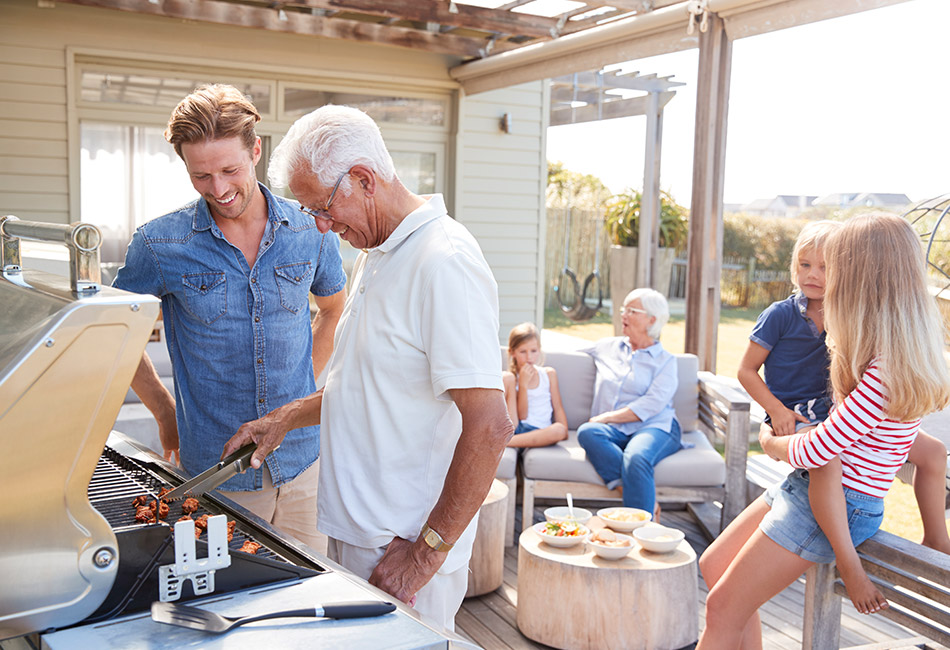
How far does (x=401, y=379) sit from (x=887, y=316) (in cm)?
127

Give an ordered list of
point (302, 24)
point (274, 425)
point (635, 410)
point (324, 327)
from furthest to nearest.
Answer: point (302, 24)
point (635, 410)
point (324, 327)
point (274, 425)

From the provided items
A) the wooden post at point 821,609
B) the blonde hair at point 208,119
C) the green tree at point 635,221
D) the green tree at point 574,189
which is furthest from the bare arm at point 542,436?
the green tree at point 574,189

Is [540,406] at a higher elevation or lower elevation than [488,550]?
higher

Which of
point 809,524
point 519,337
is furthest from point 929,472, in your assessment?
point 519,337

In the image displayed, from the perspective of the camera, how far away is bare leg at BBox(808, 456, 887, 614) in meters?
2.15

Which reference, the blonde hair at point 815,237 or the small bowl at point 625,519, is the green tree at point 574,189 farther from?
the blonde hair at point 815,237

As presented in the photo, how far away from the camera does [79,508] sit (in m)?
1.09

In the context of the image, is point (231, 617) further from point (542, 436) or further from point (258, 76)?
point (258, 76)

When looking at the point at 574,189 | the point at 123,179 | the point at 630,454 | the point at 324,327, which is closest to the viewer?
the point at 324,327

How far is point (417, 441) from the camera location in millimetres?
1585

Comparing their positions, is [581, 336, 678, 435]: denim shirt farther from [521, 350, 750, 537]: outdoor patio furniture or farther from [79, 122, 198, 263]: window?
[79, 122, 198, 263]: window

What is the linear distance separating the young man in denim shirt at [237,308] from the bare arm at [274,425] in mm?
222

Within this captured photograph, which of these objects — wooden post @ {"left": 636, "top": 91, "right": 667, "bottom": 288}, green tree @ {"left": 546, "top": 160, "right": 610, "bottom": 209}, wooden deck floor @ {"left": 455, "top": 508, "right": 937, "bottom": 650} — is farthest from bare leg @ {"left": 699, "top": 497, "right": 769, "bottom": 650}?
green tree @ {"left": 546, "top": 160, "right": 610, "bottom": 209}

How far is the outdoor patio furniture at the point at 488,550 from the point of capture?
368 cm
